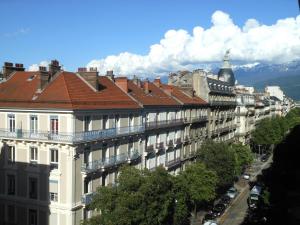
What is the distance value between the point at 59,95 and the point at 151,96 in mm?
21844

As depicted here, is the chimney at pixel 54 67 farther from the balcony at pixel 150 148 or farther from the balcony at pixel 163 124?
the balcony at pixel 150 148

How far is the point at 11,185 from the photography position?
142 ft

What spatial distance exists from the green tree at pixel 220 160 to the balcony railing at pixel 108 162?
1515 centimetres

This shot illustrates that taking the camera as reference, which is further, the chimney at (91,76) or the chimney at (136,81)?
the chimney at (136,81)

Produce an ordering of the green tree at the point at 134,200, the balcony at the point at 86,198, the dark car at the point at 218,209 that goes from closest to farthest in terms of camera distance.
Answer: the green tree at the point at 134,200 → the balcony at the point at 86,198 → the dark car at the point at 218,209

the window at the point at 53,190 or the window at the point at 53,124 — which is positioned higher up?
the window at the point at 53,124

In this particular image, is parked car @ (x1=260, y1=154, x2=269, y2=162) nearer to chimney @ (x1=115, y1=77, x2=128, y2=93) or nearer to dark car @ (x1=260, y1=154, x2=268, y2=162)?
dark car @ (x1=260, y1=154, x2=268, y2=162)

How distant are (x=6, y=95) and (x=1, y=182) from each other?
29.0ft

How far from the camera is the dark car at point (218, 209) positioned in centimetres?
5634

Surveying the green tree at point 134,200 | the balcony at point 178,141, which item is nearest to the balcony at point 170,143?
the balcony at point 178,141

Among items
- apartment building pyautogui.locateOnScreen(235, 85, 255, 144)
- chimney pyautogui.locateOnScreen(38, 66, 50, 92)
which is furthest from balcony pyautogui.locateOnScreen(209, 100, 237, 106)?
chimney pyautogui.locateOnScreen(38, 66, 50, 92)

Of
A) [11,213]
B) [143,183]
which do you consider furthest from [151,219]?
[11,213]

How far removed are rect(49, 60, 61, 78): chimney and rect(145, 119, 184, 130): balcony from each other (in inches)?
558

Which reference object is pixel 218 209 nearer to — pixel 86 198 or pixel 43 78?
pixel 86 198
